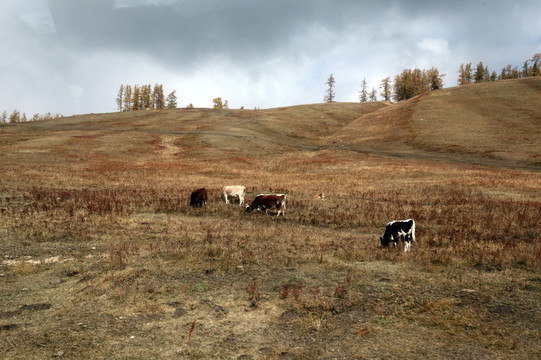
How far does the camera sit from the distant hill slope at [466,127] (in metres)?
55.8

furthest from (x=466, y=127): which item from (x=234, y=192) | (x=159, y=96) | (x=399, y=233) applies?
(x=159, y=96)

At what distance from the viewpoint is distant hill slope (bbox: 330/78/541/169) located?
55.8 metres

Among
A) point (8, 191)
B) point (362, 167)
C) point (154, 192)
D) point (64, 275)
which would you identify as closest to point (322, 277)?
point (64, 275)

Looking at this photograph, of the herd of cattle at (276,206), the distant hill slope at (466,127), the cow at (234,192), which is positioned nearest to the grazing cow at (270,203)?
the herd of cattle at (276,206)

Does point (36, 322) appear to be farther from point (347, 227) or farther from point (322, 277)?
point (347, 227)

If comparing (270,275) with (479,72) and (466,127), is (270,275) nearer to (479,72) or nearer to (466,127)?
(466,127)

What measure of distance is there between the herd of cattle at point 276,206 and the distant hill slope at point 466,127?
42.7m

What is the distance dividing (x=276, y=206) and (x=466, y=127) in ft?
218

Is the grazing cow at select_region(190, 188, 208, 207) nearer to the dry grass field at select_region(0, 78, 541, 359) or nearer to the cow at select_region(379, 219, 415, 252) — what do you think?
the dry grass field at select_region(0, 78, 541, 359)

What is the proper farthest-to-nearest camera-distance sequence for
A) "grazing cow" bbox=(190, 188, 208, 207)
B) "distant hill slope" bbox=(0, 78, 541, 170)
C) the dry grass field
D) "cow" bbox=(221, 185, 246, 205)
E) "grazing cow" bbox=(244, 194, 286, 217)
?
"distant hill slope" bbox=(0, 78, 541, 170) → "cow" bbox=(221, 185, 246, 205) → "grazing cow" bbox=(190, 188, 208, 207) → "grazing cow" bbox=(244, 194, 286, 217) → the dry grass field

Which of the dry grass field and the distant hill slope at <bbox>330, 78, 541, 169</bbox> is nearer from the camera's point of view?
the dry grass field

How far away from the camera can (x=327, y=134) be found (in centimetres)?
9175

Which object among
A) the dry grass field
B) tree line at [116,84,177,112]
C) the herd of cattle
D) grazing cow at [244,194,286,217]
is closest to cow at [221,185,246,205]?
the herd of cattle

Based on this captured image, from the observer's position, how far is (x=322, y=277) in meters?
9.73
